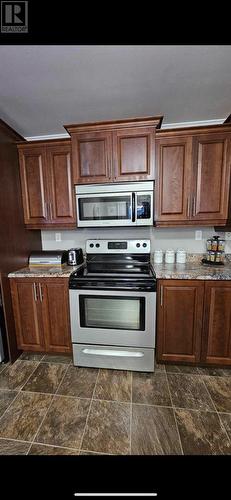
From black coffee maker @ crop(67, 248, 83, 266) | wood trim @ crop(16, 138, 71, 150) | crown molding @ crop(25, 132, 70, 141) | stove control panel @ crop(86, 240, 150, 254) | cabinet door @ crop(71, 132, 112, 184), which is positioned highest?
crown molding @ crop(25, 132, 70, 141)

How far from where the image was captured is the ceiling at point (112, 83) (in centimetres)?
116

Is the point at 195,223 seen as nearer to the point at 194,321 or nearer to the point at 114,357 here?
the point at 194,321

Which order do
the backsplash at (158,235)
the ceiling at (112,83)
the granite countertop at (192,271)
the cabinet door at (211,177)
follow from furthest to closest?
the backsplash at (158,235) → the cabinet door at (211,177) → the granite countertop at (192,271) → the ceiling at (112,83)

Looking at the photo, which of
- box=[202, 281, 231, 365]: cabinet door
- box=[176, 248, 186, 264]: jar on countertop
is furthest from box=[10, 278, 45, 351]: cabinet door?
box=[202, 281, 231, 365]: cabinet door

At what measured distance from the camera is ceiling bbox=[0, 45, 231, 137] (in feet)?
3.82

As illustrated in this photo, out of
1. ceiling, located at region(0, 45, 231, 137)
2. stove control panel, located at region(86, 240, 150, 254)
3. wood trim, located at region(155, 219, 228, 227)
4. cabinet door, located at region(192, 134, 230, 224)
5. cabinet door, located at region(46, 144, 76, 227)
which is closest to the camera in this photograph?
ceiling, located at region(0, 45, 231, 137)

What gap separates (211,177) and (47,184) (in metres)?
1.61

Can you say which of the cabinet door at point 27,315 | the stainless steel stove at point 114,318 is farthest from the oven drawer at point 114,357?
the cabinet door at point 27,315

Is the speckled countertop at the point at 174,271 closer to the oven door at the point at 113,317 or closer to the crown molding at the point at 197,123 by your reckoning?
the oven door at the point at 113,317

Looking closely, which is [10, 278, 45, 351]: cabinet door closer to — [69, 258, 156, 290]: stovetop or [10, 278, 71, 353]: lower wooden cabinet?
[10, 278, 71, 353]: lower wooden cabinet

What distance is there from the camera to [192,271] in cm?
174

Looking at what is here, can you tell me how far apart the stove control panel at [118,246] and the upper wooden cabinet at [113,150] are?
0.65 m
